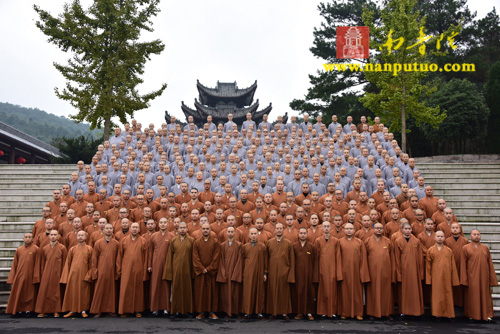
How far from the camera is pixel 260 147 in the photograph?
12906 mm

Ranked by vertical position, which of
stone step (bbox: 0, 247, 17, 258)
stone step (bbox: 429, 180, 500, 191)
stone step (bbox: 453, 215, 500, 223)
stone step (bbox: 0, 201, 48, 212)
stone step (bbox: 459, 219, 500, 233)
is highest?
stone step (bbox: 429, 180, 500, 191)

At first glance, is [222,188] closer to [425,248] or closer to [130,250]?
[130,250]

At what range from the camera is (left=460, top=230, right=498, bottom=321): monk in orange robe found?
22.8 ft

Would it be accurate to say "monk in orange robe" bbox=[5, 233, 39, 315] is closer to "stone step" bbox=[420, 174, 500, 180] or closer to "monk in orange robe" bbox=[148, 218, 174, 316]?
"monk in orange robe" bbox=[148, 218, 174, 316]

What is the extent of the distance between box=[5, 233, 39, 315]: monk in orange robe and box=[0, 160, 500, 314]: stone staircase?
0.55m

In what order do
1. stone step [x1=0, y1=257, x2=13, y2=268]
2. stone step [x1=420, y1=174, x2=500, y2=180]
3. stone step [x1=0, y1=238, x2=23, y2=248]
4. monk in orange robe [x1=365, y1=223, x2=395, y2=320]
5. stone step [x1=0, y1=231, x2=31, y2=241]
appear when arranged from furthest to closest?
stone step [x1=420, y1=174, x2=500, y2=180]
stone step [x1=0, y1=231, x2=31, y2=241]
stone step [x1=0, y1=238, x2=23, y2=248]
stone step [x1=0, y1=257, x2=13, y2=268]
monk in orange robe [x1=365, y1=223, x2=395, y2=320]

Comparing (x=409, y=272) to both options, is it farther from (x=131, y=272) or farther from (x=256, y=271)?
(x=131, y=272)

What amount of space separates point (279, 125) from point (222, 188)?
4.26m

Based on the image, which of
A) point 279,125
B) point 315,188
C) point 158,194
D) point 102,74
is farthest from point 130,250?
point 102,74

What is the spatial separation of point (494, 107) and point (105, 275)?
736 inches

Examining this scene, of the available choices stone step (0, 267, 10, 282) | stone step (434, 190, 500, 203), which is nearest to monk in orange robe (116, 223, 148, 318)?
stone step (0, 267, 10, 282)

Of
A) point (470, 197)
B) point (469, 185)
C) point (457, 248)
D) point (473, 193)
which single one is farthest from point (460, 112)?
point (457, 248)

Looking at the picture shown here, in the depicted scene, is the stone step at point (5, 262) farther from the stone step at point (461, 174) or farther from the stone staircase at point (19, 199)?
the stone step at point (461, 174)

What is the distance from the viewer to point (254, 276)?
7164 millimetres
